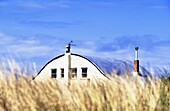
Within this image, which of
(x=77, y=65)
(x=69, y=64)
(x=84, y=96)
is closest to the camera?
(x=84, y=96)

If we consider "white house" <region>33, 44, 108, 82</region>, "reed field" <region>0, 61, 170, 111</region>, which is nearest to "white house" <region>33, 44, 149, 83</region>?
"white house" <region>33, 44, 108, 82</region>

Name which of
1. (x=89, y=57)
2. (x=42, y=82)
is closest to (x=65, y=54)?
(x=89, y=57)

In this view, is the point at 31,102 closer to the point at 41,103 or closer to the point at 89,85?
the point at 41,103

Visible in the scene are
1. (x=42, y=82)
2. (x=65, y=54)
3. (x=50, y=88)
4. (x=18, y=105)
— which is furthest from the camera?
(x=65, y=54)

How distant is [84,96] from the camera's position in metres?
10.6

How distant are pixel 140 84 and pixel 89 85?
115cm

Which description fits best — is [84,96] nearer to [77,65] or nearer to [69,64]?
[69,64]

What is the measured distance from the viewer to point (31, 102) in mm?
10750

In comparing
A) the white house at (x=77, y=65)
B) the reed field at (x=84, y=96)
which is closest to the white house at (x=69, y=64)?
the white house at (x=77, y=65)

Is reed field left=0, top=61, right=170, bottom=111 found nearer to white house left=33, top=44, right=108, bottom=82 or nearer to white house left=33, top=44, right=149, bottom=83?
white house left=33, top=44, right=149, bottom=83

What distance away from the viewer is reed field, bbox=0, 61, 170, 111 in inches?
394

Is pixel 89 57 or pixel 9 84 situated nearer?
pixel 9 84

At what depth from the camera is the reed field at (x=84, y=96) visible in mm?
10000

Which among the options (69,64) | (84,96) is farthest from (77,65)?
(84,96)
